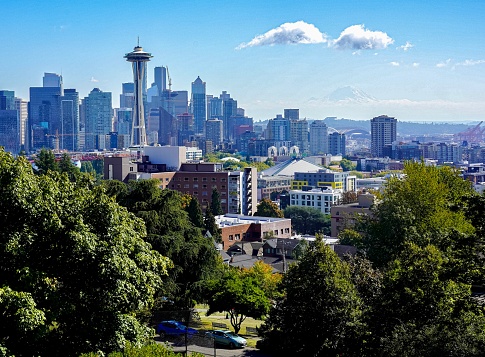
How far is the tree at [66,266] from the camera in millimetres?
12297

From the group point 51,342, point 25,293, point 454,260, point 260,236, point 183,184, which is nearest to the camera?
point 25,293

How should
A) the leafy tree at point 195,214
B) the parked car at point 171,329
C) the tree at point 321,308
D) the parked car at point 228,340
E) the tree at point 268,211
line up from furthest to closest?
the tree at point 268,211 → the leafy tree at point 195,214 → the parked car at point 171,329 → the parked car at point 228,340 → the tree at point 321,308

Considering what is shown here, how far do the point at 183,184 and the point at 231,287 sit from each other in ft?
189

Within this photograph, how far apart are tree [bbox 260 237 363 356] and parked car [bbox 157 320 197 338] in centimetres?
441

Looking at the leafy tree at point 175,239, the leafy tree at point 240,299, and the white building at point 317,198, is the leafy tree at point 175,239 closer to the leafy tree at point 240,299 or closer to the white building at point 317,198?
the leafy tree at point 240,299

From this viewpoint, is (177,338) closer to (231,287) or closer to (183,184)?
(231,287)

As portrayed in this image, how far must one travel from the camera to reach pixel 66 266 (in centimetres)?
1282

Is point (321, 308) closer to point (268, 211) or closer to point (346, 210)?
point (346, 210)

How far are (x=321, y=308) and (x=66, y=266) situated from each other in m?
6.65

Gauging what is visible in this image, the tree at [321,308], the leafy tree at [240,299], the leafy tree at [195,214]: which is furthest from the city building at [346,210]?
the tree at [321,308]

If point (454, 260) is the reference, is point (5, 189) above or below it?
above

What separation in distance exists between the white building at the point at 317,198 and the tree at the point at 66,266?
76.3 m

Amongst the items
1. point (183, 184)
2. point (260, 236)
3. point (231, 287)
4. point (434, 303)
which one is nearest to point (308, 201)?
point (183, 184)

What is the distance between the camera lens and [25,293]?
11781 millimetres
